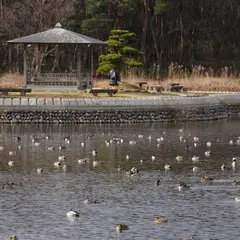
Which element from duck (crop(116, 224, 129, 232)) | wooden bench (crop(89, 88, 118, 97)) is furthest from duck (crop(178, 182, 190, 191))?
wooden bench (crop(89, 88, 118, 97))

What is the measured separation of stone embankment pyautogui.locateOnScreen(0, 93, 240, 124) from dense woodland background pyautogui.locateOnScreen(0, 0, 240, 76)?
80.9ft

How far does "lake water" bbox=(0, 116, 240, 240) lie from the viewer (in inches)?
873

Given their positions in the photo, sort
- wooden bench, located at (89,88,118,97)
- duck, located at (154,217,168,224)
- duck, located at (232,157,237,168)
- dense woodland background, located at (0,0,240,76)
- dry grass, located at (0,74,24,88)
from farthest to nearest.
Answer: dense woodland background, located at (0,0,240,76) → dry grass, located at (0,74,24,88) → wooden bench, located at (89,88,118,97) → duck, located at (232,157,237,168) → duck, located at (154,217,168,224)

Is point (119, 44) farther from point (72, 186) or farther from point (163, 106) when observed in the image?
point (72, 186)

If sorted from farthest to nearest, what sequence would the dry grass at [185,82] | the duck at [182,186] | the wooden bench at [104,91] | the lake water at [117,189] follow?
the dry grass at [185,82] < the wooden bench at [104,91] < the duck at [182,186] < the lake water at [117,189]

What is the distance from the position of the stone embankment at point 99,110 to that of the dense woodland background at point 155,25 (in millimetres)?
24649

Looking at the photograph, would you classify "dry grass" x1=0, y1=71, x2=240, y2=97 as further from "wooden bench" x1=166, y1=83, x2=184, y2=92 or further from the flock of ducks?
the flock of ducks

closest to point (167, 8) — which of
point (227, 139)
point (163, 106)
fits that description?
Result: point (163, 106)

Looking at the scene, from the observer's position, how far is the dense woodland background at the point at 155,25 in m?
73.0

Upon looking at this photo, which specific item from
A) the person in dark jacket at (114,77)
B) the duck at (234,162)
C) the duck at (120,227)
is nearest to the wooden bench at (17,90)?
the person in dark jacket at (114,77)

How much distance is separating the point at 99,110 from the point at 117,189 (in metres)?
21.0

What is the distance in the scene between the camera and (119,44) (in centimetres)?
5628

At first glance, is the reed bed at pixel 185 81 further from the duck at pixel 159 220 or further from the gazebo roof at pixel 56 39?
the duck at pixel 159 220

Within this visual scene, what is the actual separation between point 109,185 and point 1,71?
155ft
